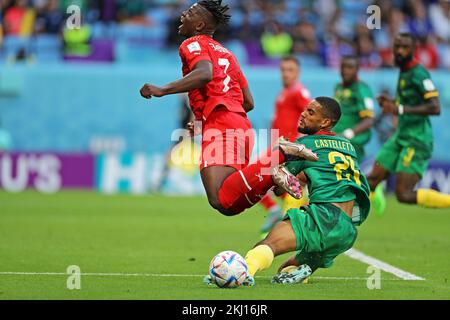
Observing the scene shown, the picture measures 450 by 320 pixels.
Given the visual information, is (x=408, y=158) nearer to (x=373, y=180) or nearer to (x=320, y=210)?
(x=373, y=180)

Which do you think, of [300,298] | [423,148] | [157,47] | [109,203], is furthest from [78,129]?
[300,298]

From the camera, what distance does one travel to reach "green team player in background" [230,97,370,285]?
7980 mm

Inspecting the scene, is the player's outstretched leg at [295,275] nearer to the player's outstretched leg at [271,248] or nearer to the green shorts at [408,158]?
the player's outstretched leg at [271,248]

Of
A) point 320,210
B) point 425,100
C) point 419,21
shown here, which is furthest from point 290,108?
point 419,21

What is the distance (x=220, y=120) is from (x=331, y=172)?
1.19m

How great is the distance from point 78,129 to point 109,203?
4.92 meters

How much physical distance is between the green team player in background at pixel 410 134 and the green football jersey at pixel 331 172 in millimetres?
4374

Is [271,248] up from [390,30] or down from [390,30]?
down

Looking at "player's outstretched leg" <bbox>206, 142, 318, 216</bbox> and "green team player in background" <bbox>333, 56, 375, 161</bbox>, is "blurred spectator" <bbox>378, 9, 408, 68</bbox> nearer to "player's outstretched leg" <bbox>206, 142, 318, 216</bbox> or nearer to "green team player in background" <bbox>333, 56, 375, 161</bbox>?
"green team player in background" <bbox>333, 56, 375, 161</bbox>

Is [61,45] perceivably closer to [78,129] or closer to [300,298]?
[78,129]

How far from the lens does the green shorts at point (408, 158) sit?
42.8ft

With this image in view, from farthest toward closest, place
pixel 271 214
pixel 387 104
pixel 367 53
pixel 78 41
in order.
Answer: pixel 367 53 → pixel 78 41 → pixel 271 214 → pixel 387 104

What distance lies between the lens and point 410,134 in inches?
516
